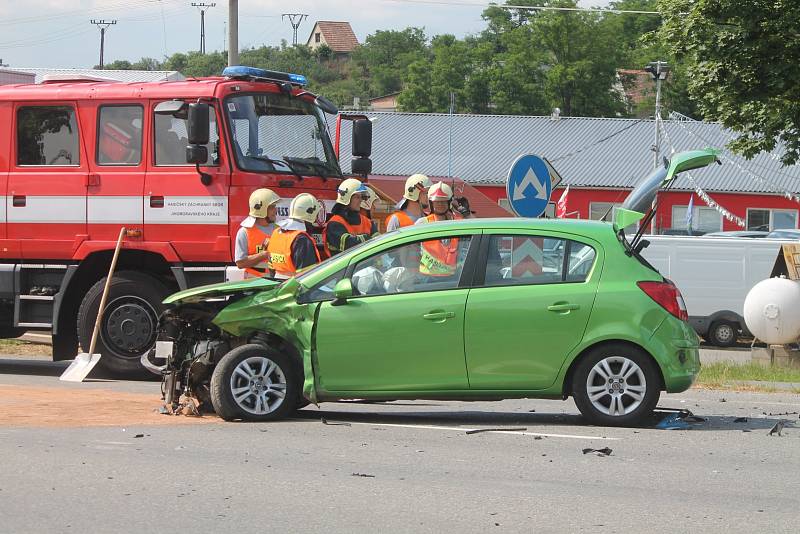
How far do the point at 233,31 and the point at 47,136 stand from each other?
959cm

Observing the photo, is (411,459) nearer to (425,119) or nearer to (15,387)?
(15,387)

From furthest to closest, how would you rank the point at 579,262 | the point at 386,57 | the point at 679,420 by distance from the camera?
the point at 386,57
the point at 679,420
the point at 579,262

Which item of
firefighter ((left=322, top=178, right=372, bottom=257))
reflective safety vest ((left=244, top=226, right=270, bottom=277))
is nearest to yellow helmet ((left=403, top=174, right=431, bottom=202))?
firefighter ((left=322, top=178, right=372, bottom=257))

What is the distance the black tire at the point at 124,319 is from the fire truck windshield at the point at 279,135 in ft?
5.64

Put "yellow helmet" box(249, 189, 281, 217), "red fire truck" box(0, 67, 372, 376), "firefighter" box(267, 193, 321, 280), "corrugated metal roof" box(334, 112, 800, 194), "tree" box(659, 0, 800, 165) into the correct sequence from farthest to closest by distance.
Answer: "corrugated metal roof" box(334, 112, 800, 194)
"tree" box(659, 0, 800, 165)
"red fire truck" box(0, 67, 372, 376)
"yellow helmet" box(249, 189, 281, 217)
"firefighter" box(267, 193, 321, 280)

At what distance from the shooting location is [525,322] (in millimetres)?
9281

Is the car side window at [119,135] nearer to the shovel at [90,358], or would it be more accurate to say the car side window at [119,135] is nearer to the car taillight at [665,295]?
the shovel at [90,358]

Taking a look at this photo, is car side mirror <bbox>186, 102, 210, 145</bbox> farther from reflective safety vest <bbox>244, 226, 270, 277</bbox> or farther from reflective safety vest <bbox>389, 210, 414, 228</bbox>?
reflective safety vest <bbox>389, 210, 414, 228</bbox>

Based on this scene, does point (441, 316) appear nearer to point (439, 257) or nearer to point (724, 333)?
point (439, 257)

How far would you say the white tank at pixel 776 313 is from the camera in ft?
57.1

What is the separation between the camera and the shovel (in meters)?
12.6

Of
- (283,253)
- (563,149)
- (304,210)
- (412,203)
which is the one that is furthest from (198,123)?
(563,149)

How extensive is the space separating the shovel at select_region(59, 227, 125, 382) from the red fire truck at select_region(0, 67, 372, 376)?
128mm

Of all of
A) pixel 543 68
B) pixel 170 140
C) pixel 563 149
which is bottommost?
pixel 170 140
